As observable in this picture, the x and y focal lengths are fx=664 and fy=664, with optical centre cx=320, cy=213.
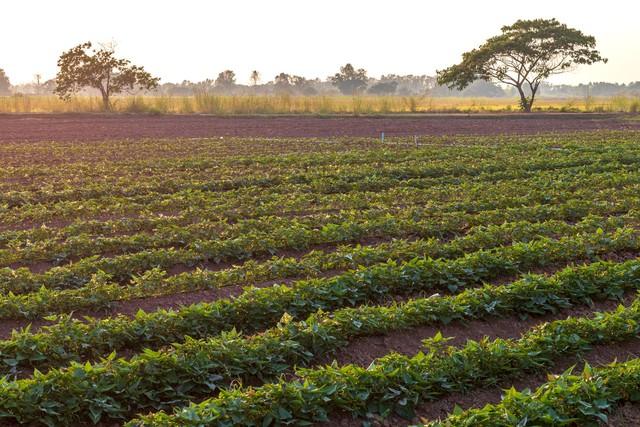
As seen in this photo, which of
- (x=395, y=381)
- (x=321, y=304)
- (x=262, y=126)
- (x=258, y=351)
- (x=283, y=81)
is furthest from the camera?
(x=283, y=81)

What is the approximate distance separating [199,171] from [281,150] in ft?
17.3

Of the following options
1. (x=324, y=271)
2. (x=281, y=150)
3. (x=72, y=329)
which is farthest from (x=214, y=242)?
(x=281, y=150)

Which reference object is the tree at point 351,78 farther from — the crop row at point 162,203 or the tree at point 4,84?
the crop row at point 162,203

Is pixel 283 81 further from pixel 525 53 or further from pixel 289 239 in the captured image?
pixel 289 239

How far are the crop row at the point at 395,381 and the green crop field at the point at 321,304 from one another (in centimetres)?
1

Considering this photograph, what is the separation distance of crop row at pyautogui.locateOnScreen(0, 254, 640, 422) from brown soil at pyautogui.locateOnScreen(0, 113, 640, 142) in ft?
64.9

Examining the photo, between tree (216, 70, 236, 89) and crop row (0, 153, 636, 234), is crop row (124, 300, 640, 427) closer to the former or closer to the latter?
crop row (0, 153, 636, 234)

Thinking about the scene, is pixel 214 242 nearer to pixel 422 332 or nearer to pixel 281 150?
pixel 422 332

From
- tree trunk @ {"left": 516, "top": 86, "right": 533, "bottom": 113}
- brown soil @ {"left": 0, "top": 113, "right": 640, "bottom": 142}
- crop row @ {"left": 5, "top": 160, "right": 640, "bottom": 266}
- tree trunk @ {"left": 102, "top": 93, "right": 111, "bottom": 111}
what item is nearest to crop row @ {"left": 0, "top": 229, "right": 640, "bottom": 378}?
crop row @ {"left": 5, "top": 160, "right": 640, "bottom": 266}

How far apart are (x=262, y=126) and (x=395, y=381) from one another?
26.6 metres

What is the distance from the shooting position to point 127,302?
6.48m

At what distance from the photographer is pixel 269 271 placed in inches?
277

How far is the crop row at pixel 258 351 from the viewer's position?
4.32m

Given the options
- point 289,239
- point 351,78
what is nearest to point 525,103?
point 289,239
